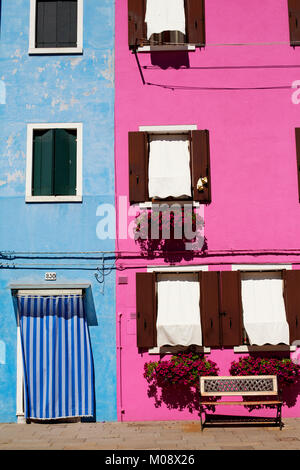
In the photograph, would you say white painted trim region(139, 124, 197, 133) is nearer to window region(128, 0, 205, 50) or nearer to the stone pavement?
window region(128, 0, 205, 50)

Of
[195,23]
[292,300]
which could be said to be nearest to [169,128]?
[195,23]

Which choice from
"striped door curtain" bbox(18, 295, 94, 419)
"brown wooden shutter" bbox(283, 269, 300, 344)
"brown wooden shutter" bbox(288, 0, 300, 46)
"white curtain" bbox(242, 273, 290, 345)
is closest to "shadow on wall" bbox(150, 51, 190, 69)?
"brown wooden shutter" bbox(288, 0, 300, 46)

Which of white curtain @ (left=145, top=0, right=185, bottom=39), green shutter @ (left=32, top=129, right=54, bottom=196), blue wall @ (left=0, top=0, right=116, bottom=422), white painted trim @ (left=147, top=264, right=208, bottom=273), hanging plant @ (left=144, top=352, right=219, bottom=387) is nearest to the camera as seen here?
hanging plant @ (left=144, top=352, right=219, bottom=387)

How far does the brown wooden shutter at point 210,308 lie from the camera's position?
10.3 metres

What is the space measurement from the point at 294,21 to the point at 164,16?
108 inches

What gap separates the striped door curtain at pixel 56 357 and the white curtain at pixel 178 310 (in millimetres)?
1500

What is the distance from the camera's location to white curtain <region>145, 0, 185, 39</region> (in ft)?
36.8

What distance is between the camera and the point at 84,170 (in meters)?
11.0

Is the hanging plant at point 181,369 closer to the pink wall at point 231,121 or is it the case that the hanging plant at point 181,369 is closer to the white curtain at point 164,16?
the pink wall at point 231,121

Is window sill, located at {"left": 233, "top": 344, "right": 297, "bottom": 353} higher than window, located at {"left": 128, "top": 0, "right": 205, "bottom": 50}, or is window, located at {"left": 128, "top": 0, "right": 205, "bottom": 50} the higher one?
window, located at {"left": 128, "top": 0, "right": 205, "bottom": 50}

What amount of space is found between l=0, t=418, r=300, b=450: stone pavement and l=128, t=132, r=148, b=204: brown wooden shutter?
430 cm

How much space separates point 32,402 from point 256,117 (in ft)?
23.5

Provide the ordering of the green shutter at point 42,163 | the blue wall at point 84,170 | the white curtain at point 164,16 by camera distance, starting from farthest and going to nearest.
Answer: the white curtain at point 164,16 → the green shutter at point 42,163 → the blue wall at point 84,170

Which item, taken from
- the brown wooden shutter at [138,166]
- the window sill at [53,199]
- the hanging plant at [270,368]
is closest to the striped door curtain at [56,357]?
the window sill at [53,199]
